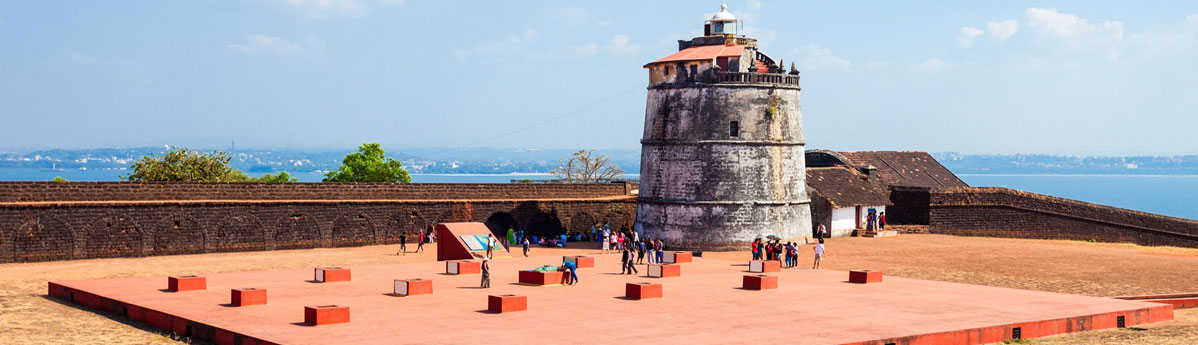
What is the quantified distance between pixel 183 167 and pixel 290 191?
2304cm

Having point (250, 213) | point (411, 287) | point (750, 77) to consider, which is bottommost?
point (411, 287)

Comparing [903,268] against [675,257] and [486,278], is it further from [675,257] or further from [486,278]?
[486,278]

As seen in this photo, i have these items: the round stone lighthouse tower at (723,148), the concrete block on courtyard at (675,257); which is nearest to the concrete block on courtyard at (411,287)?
the concrete block on courtyard at (675,257)

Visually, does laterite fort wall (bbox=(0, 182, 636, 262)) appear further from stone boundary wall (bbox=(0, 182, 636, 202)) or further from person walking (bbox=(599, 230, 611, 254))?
person walking (bbox=(599, 230, 611, 254))

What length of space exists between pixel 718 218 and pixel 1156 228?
16.8m

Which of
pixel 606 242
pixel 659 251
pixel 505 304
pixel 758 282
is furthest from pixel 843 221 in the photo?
pixel 505 304

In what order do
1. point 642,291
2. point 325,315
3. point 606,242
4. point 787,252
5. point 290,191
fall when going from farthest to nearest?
point 606,242 < point 290,191 < point 787,252 < point 642,291 < point 325,315

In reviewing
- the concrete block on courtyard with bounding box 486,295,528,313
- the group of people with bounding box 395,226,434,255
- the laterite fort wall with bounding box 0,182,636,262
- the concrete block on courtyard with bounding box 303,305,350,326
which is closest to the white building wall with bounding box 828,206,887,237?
the laterite fort wall with bounding box 0,182,636,262

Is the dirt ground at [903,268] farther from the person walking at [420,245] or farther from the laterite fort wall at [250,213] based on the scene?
the laterite fort wall at [250,213]

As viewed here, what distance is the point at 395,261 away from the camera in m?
34.9

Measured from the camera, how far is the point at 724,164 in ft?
134

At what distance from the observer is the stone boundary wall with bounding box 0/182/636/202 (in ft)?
110

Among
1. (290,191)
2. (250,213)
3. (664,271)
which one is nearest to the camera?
(664,271)

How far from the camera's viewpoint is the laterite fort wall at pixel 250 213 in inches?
1283
